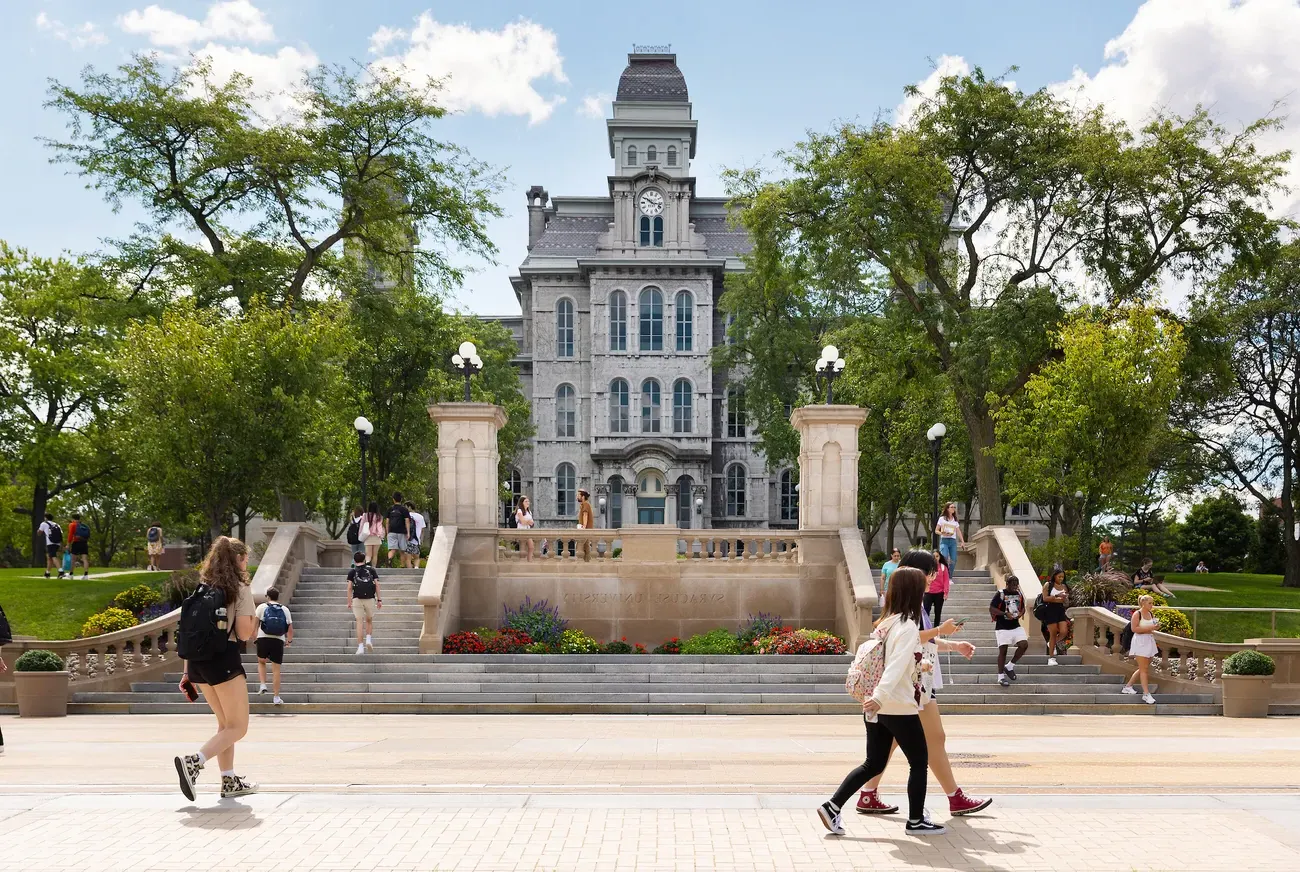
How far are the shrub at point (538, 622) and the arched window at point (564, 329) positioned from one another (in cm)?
4384

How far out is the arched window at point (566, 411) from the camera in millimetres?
66562

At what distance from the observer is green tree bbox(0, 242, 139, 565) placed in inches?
1585

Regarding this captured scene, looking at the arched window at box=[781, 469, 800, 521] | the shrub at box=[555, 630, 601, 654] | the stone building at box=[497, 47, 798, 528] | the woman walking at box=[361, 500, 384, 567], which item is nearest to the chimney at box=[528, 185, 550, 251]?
the stone building at box=[497, 47, 798, 528]

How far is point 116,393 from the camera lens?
39.7 meters

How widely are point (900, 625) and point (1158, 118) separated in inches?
1161

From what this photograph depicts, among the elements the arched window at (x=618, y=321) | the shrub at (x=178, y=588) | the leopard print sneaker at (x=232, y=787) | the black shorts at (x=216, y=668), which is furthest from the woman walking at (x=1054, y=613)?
the arched window at (x=618, y=321)

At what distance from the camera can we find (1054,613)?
2080 cm

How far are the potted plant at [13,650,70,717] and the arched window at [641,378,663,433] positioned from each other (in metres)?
48.6

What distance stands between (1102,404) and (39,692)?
2397 cm

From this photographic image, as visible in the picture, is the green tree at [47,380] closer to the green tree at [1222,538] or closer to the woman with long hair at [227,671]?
the woman with long hair at [227,671]

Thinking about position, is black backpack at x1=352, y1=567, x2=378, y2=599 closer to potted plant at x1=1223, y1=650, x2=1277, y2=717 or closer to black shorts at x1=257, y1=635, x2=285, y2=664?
black shorts at x1=257, y1=635, x2=285, y2=664

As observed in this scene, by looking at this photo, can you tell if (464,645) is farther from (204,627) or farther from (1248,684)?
(204,627)

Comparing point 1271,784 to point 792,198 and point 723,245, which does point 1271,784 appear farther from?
point 723,245

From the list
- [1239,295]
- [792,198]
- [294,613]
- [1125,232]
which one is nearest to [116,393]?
[294,613]
